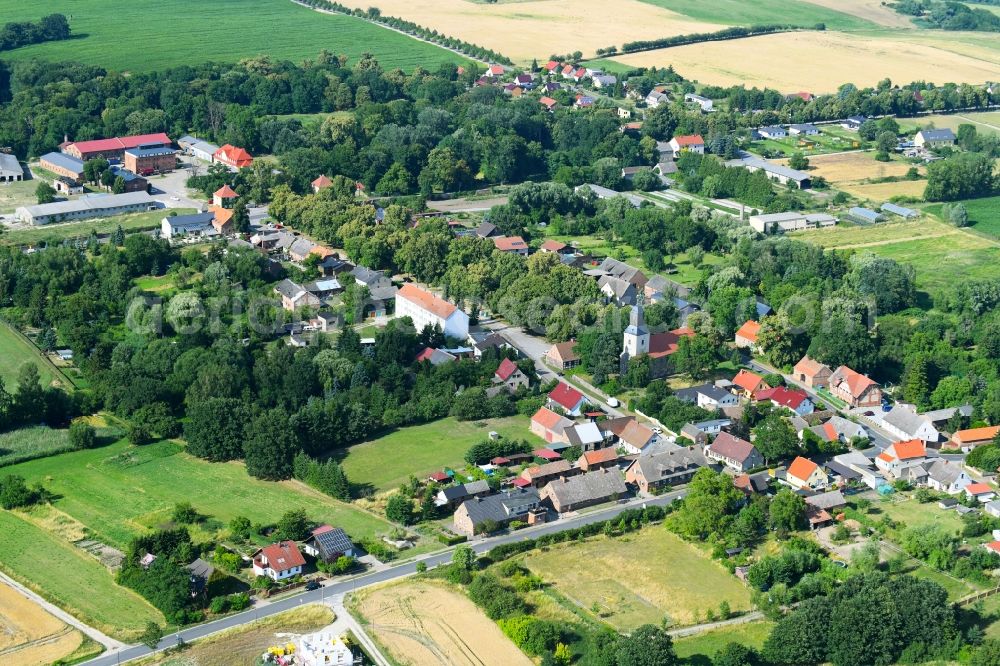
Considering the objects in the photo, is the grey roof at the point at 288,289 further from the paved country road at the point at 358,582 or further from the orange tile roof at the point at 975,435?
the orange tile roof at the point at 975,435

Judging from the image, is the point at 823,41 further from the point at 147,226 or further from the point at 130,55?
the point at 147,226

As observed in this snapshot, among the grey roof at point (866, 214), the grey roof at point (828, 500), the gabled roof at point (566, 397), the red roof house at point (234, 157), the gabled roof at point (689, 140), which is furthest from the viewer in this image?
the gabled roof at point (689, 140)

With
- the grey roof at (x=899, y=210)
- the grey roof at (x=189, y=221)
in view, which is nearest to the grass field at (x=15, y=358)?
the grey roof at (x=189, y=221)

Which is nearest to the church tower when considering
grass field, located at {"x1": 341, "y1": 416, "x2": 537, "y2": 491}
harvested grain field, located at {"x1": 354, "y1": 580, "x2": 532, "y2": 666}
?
grass field, located at {"x1": 341, "y1": 416, "x2": 537, "y2": 491}

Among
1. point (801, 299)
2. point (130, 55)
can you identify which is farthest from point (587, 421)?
point (130, 55)

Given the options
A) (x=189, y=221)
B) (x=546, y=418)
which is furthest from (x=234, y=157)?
(x=546, y=418)

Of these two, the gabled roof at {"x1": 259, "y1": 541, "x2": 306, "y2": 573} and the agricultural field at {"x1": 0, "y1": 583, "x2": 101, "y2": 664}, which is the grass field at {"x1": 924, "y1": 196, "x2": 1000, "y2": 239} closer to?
the gabled roof at {"x1": 259, "y1": 541, "x2": 306, "y2": 573}
